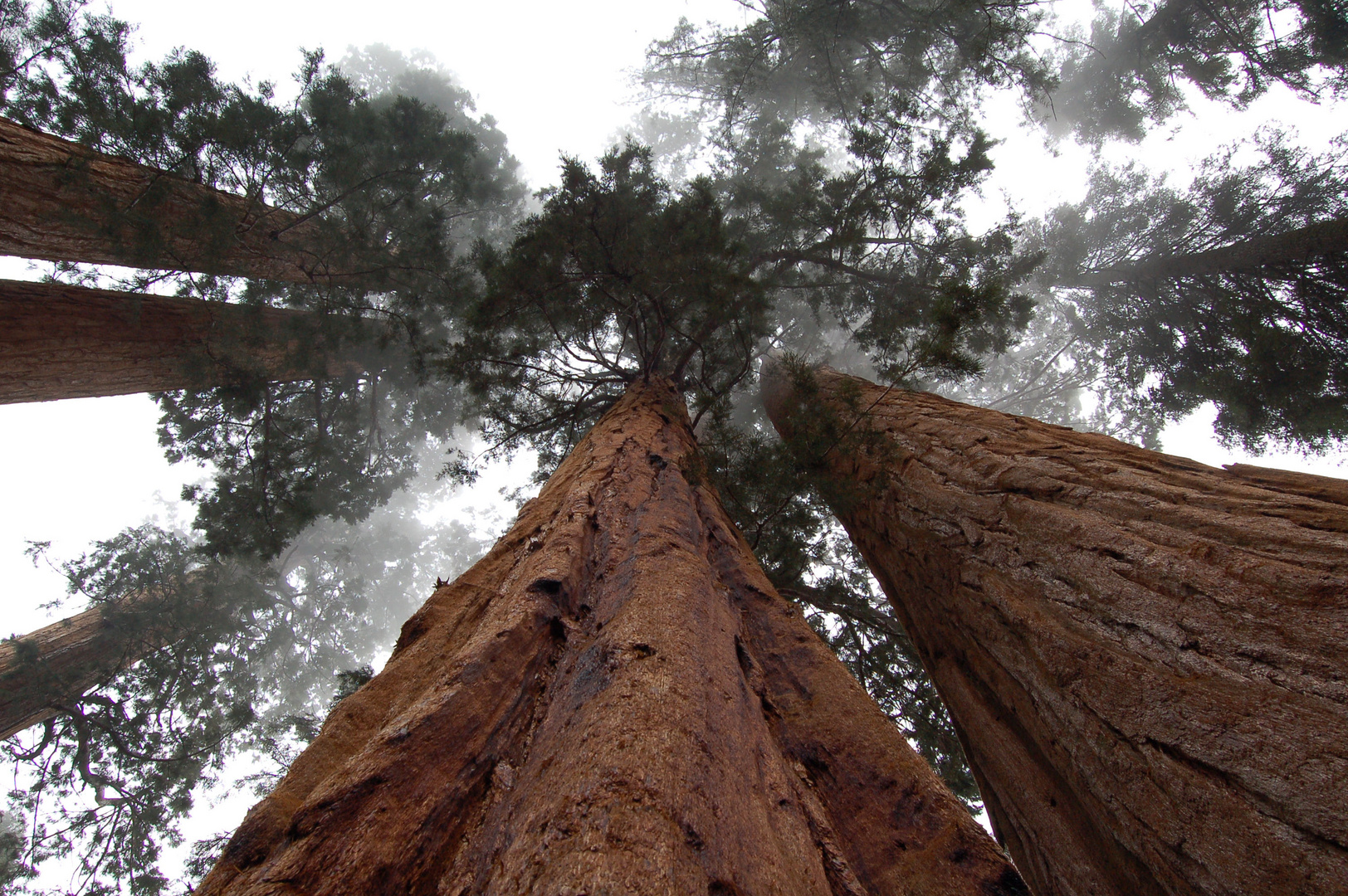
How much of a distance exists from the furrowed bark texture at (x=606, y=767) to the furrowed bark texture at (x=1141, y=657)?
57 centimetres

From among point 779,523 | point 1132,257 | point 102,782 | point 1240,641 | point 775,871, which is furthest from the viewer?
point 1132,257

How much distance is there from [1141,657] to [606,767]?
60.8 inches

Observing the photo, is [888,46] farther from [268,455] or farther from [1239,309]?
[268,455]

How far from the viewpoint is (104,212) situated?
445 cm

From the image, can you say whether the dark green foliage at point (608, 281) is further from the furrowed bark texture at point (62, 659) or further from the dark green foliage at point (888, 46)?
the furrowed bark texture at point (62, 659)

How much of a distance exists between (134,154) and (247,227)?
986 mm

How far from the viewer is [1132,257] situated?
33.6ft

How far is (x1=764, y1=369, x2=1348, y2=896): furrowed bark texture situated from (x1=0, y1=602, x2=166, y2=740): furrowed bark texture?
9.62m

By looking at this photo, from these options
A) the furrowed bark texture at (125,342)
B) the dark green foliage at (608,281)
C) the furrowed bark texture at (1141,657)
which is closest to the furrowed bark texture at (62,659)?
the furrowed bark texture at (125,342)

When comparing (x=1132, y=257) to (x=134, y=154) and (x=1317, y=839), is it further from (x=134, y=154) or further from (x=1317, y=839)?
(x=134, y=154)

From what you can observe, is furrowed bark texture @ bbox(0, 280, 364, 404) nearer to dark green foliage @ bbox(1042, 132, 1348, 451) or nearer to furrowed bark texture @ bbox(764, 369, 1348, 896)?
furrowed bark texture @ bbox(764, 369, 1348, 896)

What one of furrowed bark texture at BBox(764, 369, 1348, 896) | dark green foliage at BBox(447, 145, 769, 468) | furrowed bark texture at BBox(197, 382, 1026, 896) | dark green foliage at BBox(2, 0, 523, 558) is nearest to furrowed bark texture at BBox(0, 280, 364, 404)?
dark green foliage at BBox(2, 0, 523, 558)

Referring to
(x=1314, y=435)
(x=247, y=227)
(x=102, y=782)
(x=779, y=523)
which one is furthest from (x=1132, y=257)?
(x=102, y=782)

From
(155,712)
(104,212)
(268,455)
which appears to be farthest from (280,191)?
(155,712)
